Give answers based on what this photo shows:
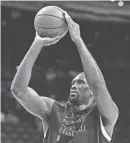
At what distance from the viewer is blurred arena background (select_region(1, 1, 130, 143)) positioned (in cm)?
777

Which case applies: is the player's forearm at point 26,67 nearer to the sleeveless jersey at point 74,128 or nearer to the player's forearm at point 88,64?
the player's forearm at point 88,64

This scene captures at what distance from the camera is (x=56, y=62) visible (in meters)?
8.15

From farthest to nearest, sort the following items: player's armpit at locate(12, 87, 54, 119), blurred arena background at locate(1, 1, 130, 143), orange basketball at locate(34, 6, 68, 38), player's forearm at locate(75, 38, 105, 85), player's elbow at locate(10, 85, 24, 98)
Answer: blurred arena background at locate(1, 1, 130, 143), orange basketball at locate(34, 6, 68, 38), player's armpit at locate(12, 87, 54, 119), player's elbow at locate(10, 85, 24, 98), player's forearm at locate(75, 38, 105, 85)

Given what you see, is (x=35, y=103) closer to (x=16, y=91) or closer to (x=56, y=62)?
(x=16, y=91)

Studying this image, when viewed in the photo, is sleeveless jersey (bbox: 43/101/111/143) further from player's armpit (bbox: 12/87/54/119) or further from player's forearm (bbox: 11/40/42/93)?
player's forearm (bbox: 11/40/42/93)

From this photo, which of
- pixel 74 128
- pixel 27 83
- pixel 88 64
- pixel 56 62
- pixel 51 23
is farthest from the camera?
pixel 56 62

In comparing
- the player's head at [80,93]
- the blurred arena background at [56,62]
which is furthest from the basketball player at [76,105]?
the blurred arena background at [56,62]

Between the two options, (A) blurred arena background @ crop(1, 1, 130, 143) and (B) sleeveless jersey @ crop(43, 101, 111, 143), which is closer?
(B) sleeveless jersey @ crop(43, 101, 111, 143)

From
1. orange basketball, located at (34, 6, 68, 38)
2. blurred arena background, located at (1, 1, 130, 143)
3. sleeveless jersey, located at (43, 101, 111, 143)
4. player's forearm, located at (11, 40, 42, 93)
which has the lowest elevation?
blurred arena background, located at (1, 1, 130, 143)

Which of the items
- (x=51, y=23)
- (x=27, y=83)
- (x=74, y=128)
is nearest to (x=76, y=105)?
(x=74, y=128)

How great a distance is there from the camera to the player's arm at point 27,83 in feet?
8.59

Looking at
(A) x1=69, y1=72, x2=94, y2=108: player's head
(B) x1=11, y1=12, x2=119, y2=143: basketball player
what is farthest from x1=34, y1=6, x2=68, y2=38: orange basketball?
(A) x1=69, y1=72, x2=94, y2=108: player's head

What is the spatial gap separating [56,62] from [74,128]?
17.6 ft

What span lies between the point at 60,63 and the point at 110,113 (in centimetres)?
547
